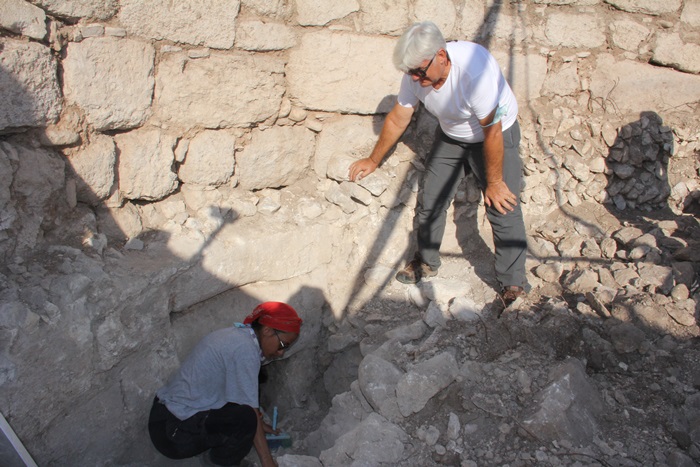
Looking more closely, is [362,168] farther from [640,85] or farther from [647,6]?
[647,6]

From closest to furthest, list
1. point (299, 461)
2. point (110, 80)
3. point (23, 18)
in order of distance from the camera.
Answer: point (23, 18)
point (299, 461)
point (110, 80)

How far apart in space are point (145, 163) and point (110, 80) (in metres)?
0.49

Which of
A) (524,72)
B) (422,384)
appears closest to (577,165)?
(524,72)

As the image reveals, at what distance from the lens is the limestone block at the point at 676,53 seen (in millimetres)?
3615

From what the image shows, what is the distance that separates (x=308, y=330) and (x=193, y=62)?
6.34 feet

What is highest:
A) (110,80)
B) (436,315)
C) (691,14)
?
(691,14)

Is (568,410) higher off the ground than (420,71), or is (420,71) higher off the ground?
(420,71)

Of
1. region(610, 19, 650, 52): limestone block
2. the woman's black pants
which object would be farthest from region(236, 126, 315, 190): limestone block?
region(610, 19, 650, 52): limestone block

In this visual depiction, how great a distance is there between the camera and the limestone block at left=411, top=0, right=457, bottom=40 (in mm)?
3545

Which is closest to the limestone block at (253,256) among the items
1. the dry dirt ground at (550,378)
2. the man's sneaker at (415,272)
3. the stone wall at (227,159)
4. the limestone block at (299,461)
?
the stone wall at (227,159)

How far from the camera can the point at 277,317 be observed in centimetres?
324

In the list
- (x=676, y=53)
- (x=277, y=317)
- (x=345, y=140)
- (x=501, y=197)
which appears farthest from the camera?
(x=345, y=140)

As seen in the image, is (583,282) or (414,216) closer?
(583,282)

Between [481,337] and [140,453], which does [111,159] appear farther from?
[481,337]
